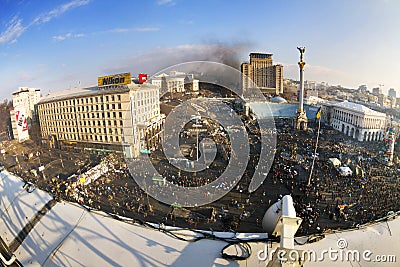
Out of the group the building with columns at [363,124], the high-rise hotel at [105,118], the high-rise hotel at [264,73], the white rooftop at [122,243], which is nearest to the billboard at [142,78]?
the high-rise hotel at [105,118]

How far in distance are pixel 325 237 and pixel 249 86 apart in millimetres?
51243

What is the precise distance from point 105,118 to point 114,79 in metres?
2.91

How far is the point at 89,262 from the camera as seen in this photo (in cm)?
378

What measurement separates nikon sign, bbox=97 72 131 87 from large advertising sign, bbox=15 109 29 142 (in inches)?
354

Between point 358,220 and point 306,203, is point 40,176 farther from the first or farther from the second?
point 358,220

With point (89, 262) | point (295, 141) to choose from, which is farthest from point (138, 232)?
point (295, 141)

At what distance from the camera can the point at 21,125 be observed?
70.0 ft

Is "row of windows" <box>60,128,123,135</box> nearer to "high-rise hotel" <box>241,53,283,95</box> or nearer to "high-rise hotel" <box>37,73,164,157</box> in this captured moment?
"high-rise hotel" <box>37,73,164,157</box>

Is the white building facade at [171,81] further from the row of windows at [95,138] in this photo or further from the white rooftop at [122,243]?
the white rooftop at [122,243]

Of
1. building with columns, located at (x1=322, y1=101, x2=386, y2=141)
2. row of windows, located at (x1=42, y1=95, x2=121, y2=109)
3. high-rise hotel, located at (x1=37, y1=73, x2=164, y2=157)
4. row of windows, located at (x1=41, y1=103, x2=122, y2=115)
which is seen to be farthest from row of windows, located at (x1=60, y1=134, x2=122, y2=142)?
building with columns, located at (x1=322, y1=101, x2=386, y2=141)

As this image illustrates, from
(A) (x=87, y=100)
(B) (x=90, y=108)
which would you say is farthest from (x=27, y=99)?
(B) (x=90, y=108)

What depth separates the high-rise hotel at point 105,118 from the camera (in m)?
16.7

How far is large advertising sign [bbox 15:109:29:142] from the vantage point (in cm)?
2131

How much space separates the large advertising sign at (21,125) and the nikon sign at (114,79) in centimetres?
898
